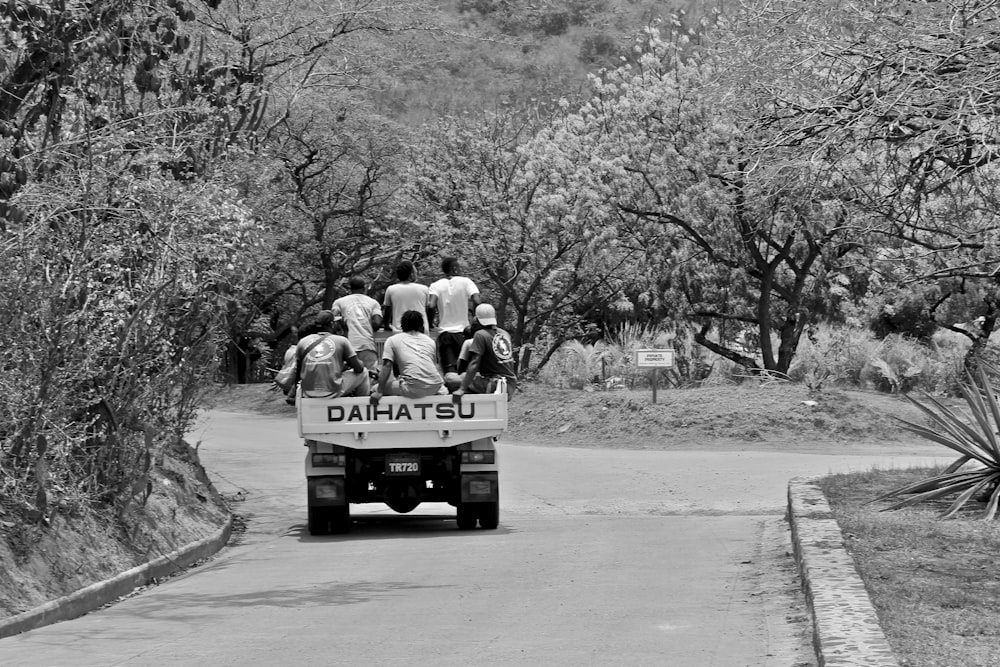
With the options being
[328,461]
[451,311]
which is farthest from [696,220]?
[328,461]

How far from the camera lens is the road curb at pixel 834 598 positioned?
21.5 feet

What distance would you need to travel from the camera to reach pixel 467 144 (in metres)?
33.3

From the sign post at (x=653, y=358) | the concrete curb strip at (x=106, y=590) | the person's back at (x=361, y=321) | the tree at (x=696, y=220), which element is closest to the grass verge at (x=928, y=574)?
the person's back at (x=361, y=321)

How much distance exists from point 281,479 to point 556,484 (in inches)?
157

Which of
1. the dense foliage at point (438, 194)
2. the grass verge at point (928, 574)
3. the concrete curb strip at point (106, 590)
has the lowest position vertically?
the concrete curb strip at point (106, 590)

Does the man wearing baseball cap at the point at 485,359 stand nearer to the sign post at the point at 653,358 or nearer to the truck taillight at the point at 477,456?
the truck taillight at the point at 477,456

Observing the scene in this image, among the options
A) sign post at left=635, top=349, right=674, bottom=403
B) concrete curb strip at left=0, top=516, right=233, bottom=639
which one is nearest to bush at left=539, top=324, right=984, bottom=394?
sign post at left=635, top=349, right=674, bottom=403

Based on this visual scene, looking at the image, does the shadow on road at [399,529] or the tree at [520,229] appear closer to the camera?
the shadow on road at [399,529]

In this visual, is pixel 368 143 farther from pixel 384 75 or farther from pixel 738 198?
pixel 738 198

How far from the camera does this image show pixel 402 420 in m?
13.4

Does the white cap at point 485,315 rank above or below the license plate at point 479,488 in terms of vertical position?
above

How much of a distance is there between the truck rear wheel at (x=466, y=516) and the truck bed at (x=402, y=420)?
78 centimetres

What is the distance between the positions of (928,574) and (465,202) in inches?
958

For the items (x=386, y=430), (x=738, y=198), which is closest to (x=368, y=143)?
(x=738, y=198)
